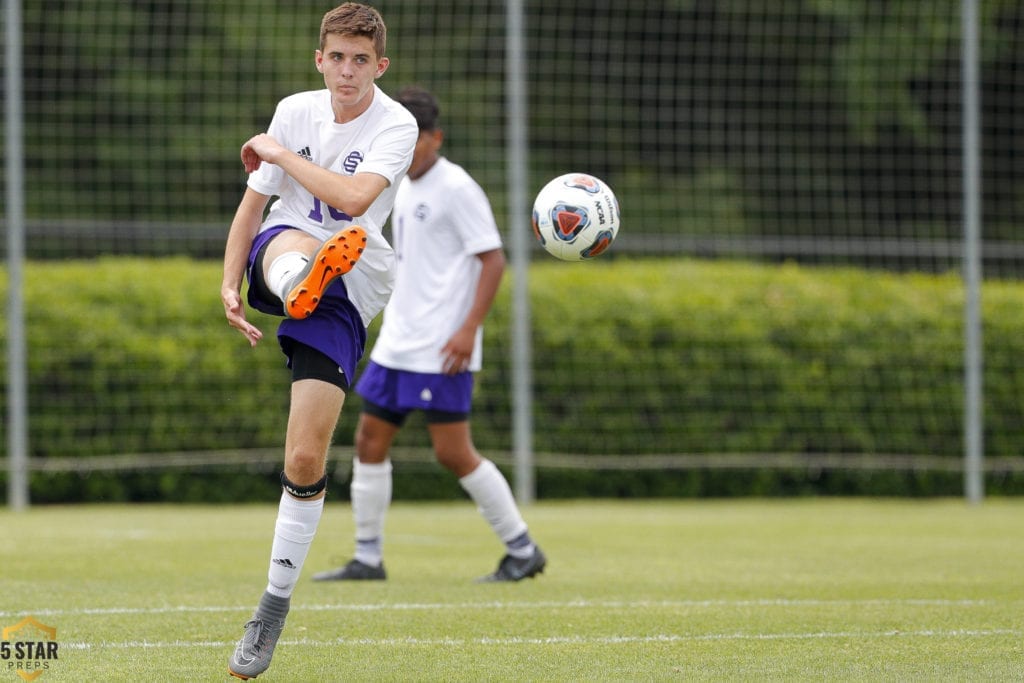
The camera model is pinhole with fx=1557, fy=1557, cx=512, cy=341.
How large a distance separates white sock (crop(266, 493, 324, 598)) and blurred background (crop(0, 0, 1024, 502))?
7.40 m

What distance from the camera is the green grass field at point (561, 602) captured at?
464 centimetres

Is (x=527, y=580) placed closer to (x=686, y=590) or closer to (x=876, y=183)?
(x=686, y=590)

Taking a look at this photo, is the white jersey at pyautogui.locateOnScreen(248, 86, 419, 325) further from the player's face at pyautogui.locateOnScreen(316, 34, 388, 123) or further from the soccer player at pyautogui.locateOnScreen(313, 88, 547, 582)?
the soccer player at pyautogui.locateOnScreen(313, 88, 547, 582)


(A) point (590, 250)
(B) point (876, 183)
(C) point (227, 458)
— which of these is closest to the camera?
(A) point (590, 250)

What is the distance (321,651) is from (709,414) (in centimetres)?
817

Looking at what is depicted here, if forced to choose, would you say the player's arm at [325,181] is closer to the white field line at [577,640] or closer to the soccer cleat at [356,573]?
the white field line at [577,640]

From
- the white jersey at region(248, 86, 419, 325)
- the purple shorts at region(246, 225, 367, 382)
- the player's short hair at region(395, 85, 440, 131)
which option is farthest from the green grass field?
the player's short hair at region(395, 85, 440, 131)

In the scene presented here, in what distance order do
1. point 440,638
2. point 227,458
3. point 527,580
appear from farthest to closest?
point 227,458, point 527,580, point 440,638

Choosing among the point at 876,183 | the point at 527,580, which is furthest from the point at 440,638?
the point at 876,183

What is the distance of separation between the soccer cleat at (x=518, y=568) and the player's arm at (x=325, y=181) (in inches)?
104

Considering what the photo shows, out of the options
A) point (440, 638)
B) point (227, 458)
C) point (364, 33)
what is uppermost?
point (364, 33)

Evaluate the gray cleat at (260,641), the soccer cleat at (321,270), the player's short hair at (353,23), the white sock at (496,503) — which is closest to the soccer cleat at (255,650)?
the gray cleat at (260,641)

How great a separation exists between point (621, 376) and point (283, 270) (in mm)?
8312

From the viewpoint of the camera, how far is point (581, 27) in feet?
50.7
